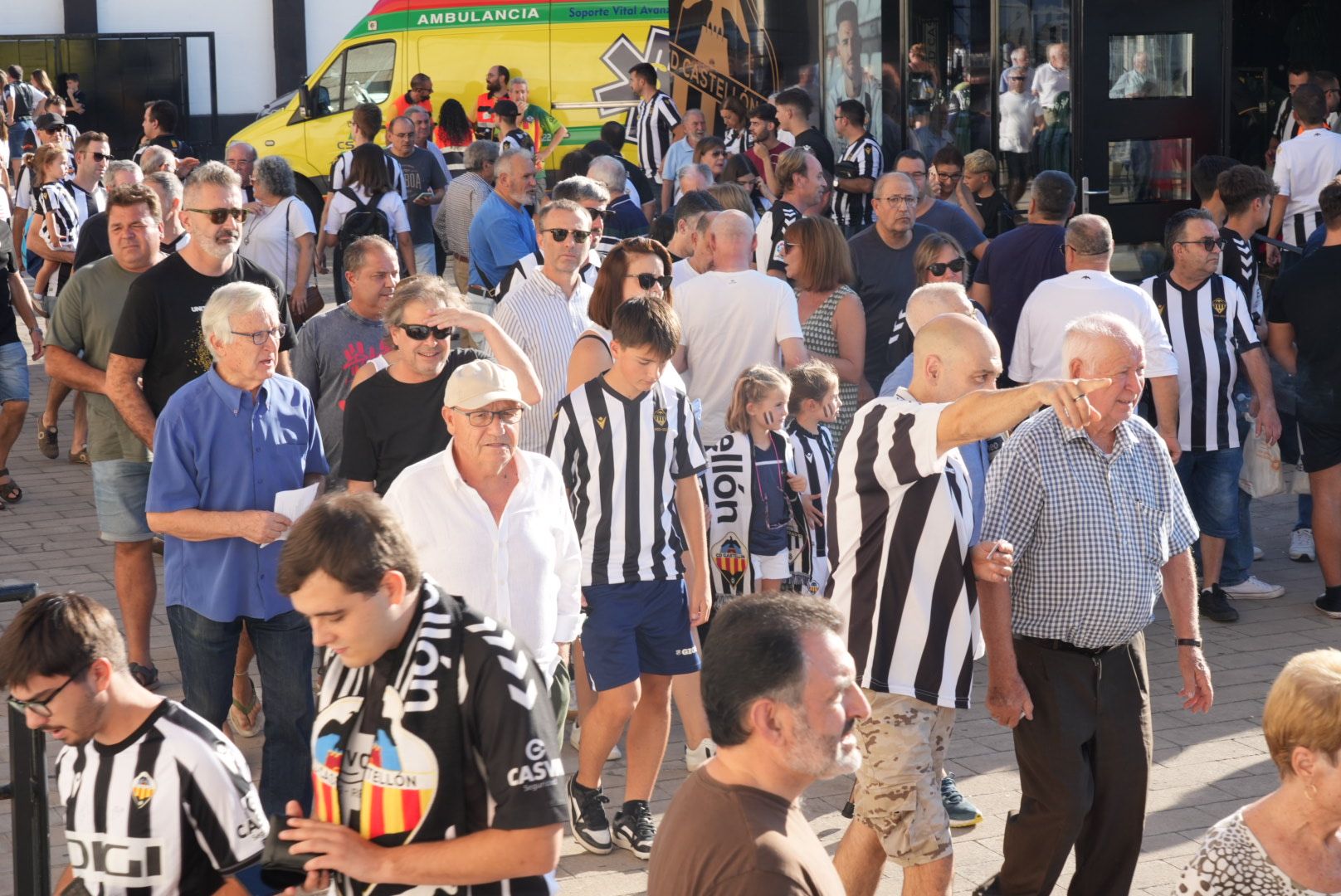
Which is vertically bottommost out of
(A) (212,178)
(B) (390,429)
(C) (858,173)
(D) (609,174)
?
(B) (390,429)

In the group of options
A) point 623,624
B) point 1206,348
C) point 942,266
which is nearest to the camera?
point 623,624

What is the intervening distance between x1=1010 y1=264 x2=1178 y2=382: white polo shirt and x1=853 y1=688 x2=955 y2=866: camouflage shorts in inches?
116

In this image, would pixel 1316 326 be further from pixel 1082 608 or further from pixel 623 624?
pixel 623 624

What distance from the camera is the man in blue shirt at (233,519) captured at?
16.0 ft

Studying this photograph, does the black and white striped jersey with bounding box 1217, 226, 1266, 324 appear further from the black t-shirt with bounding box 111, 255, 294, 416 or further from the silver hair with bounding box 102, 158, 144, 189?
the silver hair with bounding box 102, 158, 144, 189

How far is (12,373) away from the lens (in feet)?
31.3

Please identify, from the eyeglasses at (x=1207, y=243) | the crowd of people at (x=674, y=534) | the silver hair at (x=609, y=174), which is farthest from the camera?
the silver hair at (x=609, y=174)

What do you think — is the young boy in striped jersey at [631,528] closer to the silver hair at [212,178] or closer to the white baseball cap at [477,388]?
the white baseball cap at [477,388]

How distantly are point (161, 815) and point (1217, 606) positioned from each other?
228 inches

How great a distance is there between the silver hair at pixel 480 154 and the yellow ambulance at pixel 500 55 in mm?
6478

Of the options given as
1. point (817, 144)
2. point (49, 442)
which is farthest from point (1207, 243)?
point (49, 442)

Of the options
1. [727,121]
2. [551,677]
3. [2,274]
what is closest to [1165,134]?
[727,121]

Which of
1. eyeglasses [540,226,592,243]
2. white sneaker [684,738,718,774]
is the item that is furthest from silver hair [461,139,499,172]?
white sneaker [684,738,718,774]

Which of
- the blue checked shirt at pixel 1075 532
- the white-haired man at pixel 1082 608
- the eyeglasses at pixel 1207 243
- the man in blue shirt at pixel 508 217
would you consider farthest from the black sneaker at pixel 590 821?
the man in blue shirt at pixel 508 217
